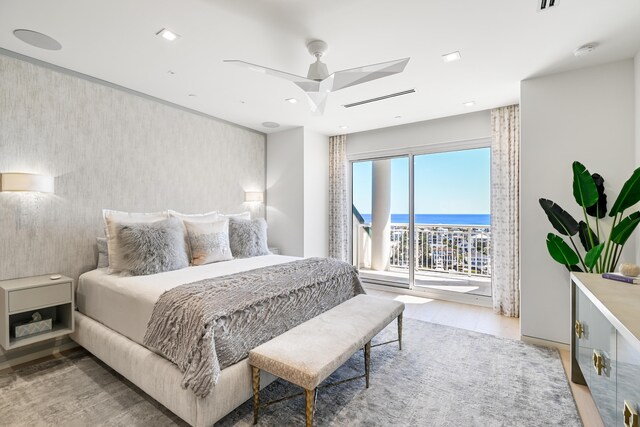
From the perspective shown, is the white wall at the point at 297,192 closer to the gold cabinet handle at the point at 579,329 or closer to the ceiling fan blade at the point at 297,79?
the ceiling fan blade at the point at 297,79

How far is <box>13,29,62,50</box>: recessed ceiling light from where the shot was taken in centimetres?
227

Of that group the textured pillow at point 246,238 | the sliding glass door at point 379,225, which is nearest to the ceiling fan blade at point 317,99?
the textured pillow at point 246,238

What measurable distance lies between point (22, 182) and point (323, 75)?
260cm

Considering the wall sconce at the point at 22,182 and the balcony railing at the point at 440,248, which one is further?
the balcony railing at the point at 440,248

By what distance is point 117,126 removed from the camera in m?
3.22

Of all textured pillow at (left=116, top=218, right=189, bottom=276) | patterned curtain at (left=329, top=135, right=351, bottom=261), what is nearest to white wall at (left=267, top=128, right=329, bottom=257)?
patterned curtain at (left=329, top=135, right=351, bottom=261)

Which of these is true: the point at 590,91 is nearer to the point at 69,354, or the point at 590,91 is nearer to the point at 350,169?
the point at 350,169

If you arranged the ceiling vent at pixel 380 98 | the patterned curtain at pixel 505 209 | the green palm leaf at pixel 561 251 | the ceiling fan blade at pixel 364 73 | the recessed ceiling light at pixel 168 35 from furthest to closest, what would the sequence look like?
the patterned curtain at pixel 505 209 → the ceiling vent at pixel 380 98 → the green palm leaf at pixel 561 251 → the recessed ceiling light at pixel 168 35 → the ceiling fan blade at pixel 364 73

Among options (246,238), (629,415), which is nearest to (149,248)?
(246,238)

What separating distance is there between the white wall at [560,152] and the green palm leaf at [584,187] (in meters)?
0.32

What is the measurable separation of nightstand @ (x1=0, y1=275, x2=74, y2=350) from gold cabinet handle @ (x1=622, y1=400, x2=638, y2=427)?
3612mm

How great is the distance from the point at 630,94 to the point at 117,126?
4962mm

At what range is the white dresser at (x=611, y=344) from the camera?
3.80ft

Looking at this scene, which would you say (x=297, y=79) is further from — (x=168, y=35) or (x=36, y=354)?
(x=36, y=354)
